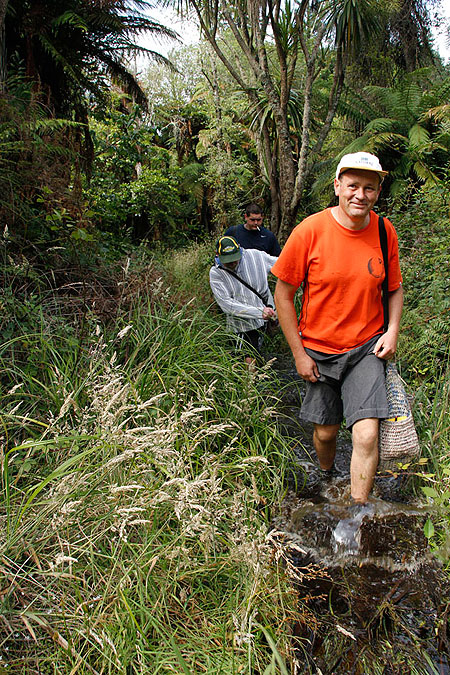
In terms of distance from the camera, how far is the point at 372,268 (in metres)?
2.96

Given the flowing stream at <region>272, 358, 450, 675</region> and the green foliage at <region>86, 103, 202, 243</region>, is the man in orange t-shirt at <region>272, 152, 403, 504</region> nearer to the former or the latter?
the flowing stream at <region>272, 358, 450, 675</region>

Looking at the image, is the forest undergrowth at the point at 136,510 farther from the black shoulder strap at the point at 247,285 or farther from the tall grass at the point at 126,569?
the black shoulder strap at the point at 247,285

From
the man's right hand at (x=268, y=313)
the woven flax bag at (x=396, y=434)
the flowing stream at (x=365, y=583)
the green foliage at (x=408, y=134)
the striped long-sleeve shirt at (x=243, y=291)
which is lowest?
the flowing stream at (x=365, y=583)

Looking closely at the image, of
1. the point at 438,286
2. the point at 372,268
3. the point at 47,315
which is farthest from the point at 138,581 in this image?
the point at 438,286

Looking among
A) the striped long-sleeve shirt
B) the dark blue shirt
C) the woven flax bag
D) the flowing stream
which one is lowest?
the flowing stream

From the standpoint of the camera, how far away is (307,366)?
3164mm

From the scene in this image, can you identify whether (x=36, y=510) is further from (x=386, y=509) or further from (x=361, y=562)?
(x=386, y=509)

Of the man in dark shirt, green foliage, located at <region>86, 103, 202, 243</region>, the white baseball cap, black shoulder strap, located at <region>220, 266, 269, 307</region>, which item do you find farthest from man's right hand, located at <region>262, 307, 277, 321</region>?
green foliage, located at <region>86, 103, 202, 243</region>

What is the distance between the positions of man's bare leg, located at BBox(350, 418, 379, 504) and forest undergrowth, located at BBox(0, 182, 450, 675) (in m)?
0.38

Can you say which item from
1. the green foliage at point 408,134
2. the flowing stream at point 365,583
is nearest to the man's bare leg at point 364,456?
the flowing stream at point 365,583

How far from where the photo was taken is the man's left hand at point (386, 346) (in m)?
2.92

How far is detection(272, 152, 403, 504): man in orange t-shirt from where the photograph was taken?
2.88 m

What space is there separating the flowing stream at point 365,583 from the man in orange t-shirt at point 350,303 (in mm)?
250

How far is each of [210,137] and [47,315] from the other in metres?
11.5
